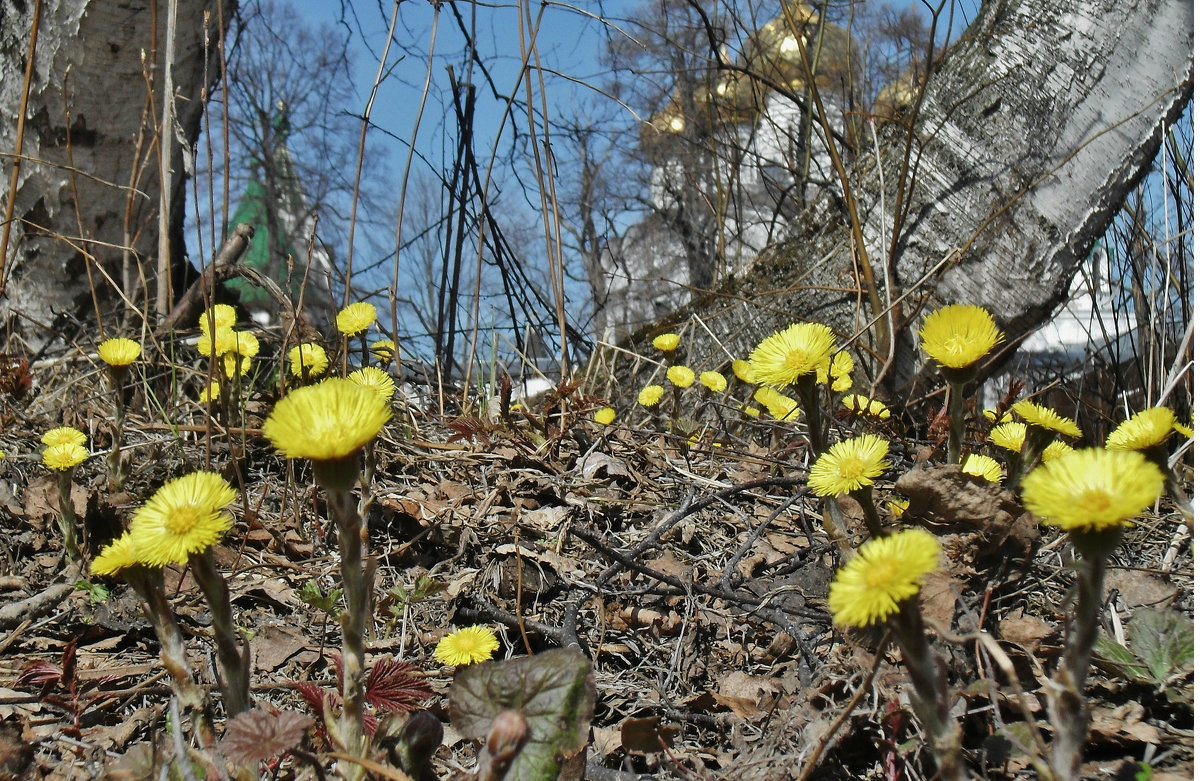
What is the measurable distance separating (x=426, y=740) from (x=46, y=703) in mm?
698

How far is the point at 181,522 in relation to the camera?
0.75 m

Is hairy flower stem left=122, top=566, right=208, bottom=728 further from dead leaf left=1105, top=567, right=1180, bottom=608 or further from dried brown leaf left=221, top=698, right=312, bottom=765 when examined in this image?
dead leaf left=1105, top=567, right=1180, bottom=608

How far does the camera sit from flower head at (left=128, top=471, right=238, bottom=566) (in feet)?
2.43

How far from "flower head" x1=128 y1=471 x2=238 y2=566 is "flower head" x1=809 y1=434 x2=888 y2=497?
67 centimetres

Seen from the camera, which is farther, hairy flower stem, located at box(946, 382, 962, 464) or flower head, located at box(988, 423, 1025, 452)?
flower head, located at box(988, 423, 1025, 452)

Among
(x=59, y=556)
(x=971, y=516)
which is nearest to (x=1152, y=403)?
(x=971, y=516)

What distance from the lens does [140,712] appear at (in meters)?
1.10

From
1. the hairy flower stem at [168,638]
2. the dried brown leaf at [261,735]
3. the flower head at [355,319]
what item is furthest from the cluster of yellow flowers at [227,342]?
the dried brown leaf at [261,735]

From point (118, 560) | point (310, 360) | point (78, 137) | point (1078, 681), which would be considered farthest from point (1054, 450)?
point (78, 137)

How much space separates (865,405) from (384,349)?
1.32 meters

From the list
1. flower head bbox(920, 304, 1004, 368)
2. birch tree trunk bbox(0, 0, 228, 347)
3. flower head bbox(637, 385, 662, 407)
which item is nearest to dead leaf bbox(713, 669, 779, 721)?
flower head bbox(920, 304, 1004, 368)

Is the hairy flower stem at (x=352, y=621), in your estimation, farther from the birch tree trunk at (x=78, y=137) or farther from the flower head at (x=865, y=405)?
the birch tree trunk at (x=78, y=137)

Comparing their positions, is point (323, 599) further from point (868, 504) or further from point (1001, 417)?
point (1001, 417)

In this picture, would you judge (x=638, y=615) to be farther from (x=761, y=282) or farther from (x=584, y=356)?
(x=584, y=356)
